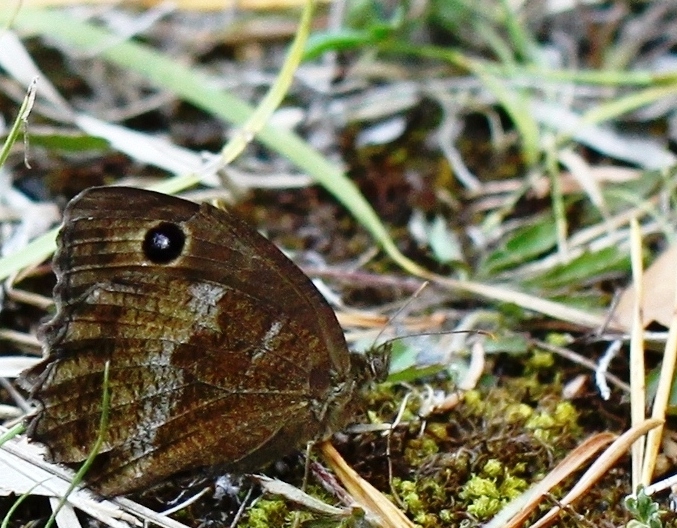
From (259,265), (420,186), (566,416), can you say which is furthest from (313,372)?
(420,186)

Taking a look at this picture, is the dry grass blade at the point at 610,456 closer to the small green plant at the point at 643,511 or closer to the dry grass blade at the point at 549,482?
the dry grass blade at the point at 549,482

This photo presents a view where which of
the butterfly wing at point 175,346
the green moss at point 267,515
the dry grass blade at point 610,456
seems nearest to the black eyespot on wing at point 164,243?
the butterfly wing at point 175,346

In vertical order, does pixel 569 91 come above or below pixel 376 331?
above

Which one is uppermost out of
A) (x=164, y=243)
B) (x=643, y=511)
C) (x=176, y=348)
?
(x=164, y=243)

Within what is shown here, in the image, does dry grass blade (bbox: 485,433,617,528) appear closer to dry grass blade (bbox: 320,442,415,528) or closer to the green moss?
dry grass blade (bbox: 320,442,415,528)

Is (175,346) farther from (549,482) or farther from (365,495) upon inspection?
(549,482)

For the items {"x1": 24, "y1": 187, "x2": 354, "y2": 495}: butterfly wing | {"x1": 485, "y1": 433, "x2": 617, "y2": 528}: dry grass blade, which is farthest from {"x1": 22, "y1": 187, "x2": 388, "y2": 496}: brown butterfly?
{"x1": 485, "y1": 433, "x2": 617, "y2": 528}: dry grass blade

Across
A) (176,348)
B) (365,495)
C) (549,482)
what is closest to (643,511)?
(549,482)

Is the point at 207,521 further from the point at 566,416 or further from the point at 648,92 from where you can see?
the point at 648,92
